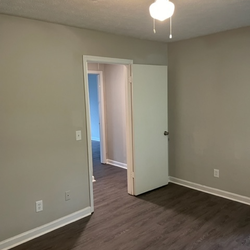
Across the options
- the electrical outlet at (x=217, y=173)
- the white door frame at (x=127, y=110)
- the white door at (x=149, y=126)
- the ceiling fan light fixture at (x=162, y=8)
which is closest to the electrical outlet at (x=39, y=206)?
the white door frame at (x=127, y=110)

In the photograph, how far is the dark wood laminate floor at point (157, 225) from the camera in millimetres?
2607

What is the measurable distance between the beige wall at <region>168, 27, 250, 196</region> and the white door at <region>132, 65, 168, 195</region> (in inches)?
10.7

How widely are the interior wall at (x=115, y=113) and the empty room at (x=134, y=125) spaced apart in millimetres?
999

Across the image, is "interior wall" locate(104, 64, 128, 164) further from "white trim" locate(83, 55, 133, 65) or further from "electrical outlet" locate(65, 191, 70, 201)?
"electrical outlet" locate(65, 191, 70, 201)

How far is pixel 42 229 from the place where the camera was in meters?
2.86

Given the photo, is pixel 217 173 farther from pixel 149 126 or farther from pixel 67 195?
pixel 67 195

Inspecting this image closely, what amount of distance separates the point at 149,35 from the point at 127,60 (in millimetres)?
481

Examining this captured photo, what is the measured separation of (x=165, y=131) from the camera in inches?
163

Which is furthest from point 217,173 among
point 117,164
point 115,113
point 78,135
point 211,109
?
point 115,113

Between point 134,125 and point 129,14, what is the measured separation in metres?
1.65

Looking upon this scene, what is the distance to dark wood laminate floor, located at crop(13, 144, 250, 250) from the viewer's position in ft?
8.55

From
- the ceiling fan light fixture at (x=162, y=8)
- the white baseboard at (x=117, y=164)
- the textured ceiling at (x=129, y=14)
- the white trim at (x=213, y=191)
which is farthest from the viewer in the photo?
the white baseboard at (x=117, y=164)

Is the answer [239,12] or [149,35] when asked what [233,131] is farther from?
[149,35]

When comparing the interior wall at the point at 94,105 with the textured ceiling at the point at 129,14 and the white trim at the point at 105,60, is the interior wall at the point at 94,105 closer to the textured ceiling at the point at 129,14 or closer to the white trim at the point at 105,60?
the white trim at the point at 105,60
